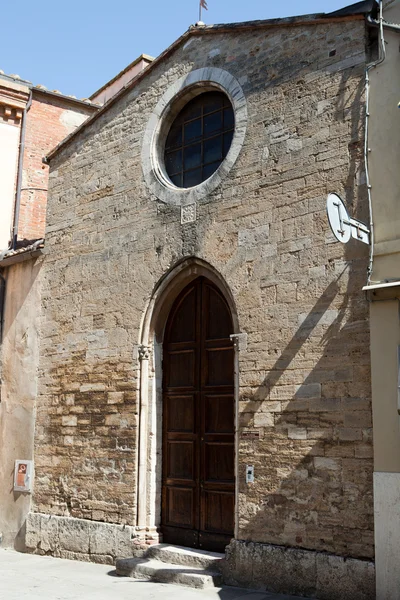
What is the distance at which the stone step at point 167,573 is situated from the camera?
23.5 feet

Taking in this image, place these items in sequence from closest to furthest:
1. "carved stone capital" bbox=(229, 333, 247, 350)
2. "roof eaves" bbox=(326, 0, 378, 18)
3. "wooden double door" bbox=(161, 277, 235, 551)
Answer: "roof eaves" bbox=(326, 0, 378, 18), "carved stone capital" bbox=(229, 333, 247, 350), "wooden double door" bbox=(161, 277, 235, 551)

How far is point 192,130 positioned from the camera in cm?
898

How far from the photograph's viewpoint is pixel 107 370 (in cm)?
909

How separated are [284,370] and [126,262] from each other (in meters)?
2.89

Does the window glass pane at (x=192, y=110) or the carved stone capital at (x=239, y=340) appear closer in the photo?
the carved stone capital at (x=239, y=340)

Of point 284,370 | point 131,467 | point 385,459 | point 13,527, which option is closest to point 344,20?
point 284,370

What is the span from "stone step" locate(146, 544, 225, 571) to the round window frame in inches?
154

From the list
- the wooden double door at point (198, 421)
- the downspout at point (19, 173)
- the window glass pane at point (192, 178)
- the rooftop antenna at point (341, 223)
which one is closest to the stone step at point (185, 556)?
the wooden double door at point (198, 421)

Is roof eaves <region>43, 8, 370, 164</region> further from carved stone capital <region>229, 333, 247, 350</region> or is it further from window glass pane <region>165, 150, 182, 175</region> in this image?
carved stone capital <region>229, 333, 247, 350</region>

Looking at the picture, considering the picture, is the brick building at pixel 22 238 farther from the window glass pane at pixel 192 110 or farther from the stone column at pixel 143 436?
the window glass pane at pixel 192 110

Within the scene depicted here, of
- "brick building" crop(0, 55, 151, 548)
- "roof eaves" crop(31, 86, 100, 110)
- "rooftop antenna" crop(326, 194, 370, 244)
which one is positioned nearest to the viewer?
"rooftop antenna" crop(326, 194, 370, 244)

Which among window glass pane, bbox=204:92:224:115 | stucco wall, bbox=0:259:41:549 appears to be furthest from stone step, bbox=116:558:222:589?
window glass pane, bbox=204:92:224:115

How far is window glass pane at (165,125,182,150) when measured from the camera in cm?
914

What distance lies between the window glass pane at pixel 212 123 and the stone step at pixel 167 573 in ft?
16.3
